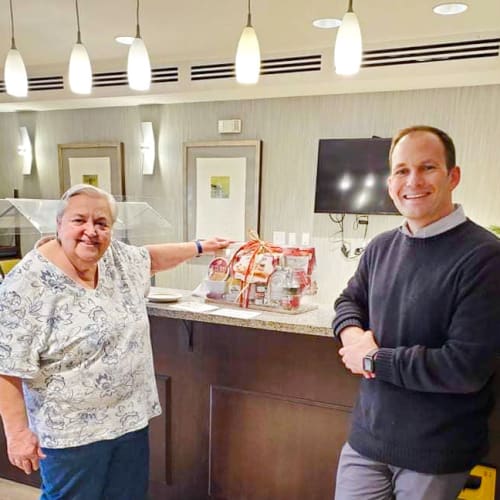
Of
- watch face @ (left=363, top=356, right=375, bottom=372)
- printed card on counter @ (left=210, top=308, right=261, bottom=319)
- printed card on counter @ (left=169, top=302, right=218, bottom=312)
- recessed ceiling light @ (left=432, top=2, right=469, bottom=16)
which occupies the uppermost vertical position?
recessed ceiling light @ (left=432, top=2, right=469, bottom=16)

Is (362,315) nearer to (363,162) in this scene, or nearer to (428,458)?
(428,458)

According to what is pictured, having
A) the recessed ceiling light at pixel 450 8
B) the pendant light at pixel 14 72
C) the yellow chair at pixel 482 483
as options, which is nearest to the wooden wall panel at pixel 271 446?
the yellow chair at pixel 482 483

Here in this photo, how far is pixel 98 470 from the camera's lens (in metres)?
1.59

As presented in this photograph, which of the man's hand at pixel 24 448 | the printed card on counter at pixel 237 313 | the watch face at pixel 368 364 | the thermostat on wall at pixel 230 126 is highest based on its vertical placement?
the thermostat on wall at pixel 230 126

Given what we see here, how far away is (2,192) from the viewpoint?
18.0 ft

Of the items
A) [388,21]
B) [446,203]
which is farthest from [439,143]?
[388,21]

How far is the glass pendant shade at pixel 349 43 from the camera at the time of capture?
181 cm

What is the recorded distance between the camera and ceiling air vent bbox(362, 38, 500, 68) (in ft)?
10.4

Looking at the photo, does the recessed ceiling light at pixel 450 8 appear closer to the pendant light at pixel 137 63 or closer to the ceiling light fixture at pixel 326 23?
the ceiling light fixture at pixel 326 23

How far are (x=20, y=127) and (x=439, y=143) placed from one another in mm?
5101

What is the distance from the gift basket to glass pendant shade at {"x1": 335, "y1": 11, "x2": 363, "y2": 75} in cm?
78

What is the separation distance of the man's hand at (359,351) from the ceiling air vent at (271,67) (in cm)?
271

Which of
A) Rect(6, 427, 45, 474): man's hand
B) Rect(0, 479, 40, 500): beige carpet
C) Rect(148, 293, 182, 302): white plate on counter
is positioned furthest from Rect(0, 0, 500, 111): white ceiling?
Rect(0, 479, 40, 500): beige carpet

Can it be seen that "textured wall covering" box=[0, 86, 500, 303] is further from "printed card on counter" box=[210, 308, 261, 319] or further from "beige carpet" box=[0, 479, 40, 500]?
"beige carpet" box=[0, 479, 40, 500]
